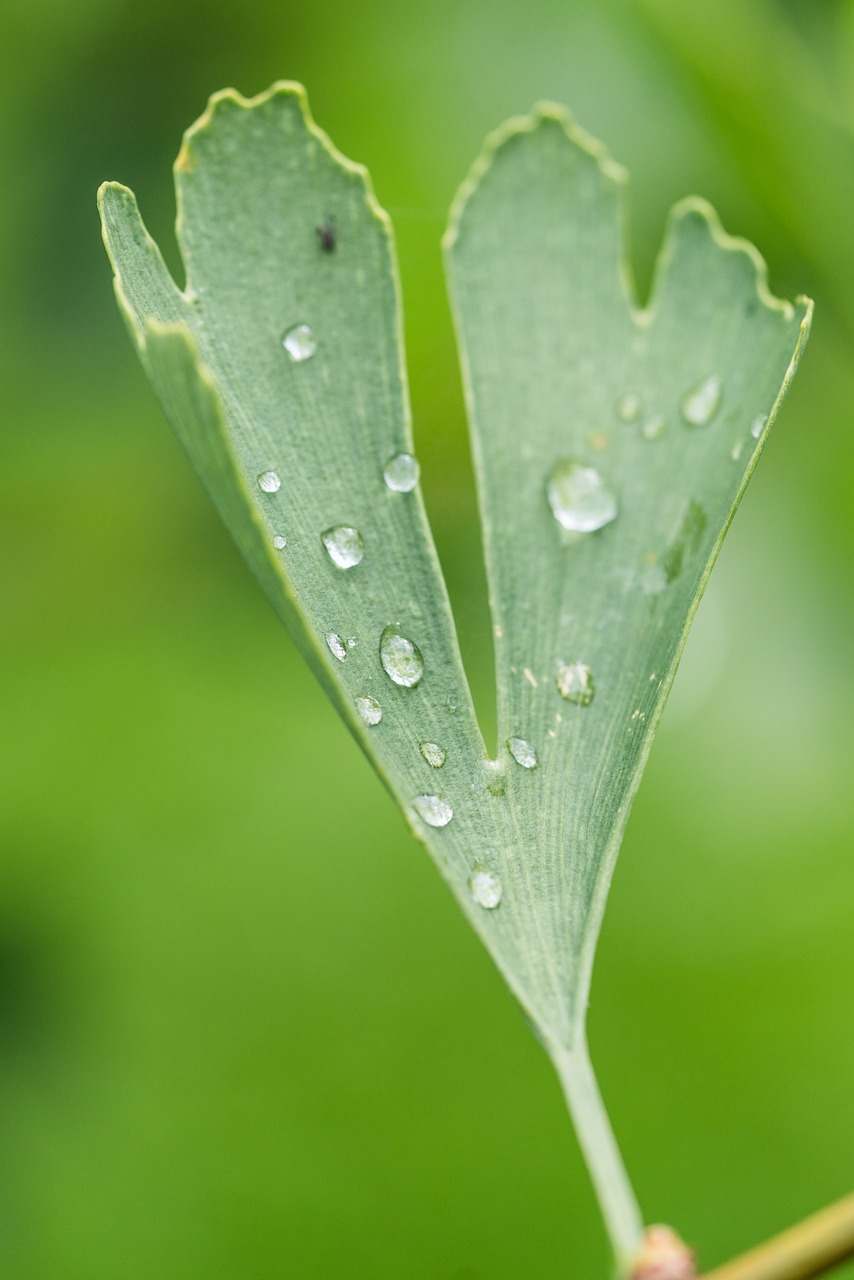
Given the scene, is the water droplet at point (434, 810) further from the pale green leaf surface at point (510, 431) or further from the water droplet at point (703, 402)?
the water droplet at point (703, 402)

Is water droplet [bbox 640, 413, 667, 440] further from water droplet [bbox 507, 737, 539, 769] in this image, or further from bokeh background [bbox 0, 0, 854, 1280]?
bokeh background [bbox 0, 0, 854, 1280]

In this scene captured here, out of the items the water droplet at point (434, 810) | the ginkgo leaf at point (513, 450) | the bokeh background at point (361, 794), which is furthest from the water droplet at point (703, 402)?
the bokeh background at point (361, 794)

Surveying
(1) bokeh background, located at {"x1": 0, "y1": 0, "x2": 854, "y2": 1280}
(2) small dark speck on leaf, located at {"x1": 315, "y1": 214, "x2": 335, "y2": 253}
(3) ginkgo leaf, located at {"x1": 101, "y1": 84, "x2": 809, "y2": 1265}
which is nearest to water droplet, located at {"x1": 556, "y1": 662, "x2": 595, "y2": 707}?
(3) ginkgo leaf, located at {"x1": 101, "y1": 84, "x2": 809, "y2": 1265}

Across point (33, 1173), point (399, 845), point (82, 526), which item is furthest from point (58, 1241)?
point (82, 526)

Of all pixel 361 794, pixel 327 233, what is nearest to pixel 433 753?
pixel 327 233

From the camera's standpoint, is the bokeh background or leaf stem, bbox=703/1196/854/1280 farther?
the bokeh background

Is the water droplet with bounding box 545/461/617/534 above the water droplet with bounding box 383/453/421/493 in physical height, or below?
below

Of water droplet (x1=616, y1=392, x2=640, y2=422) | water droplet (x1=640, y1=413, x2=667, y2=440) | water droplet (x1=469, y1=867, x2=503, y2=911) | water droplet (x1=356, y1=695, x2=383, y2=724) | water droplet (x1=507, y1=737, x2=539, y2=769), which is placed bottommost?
water droplet (x1=469, y1=867, x2=503, y2=911)

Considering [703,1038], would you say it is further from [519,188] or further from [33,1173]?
[519,188]
